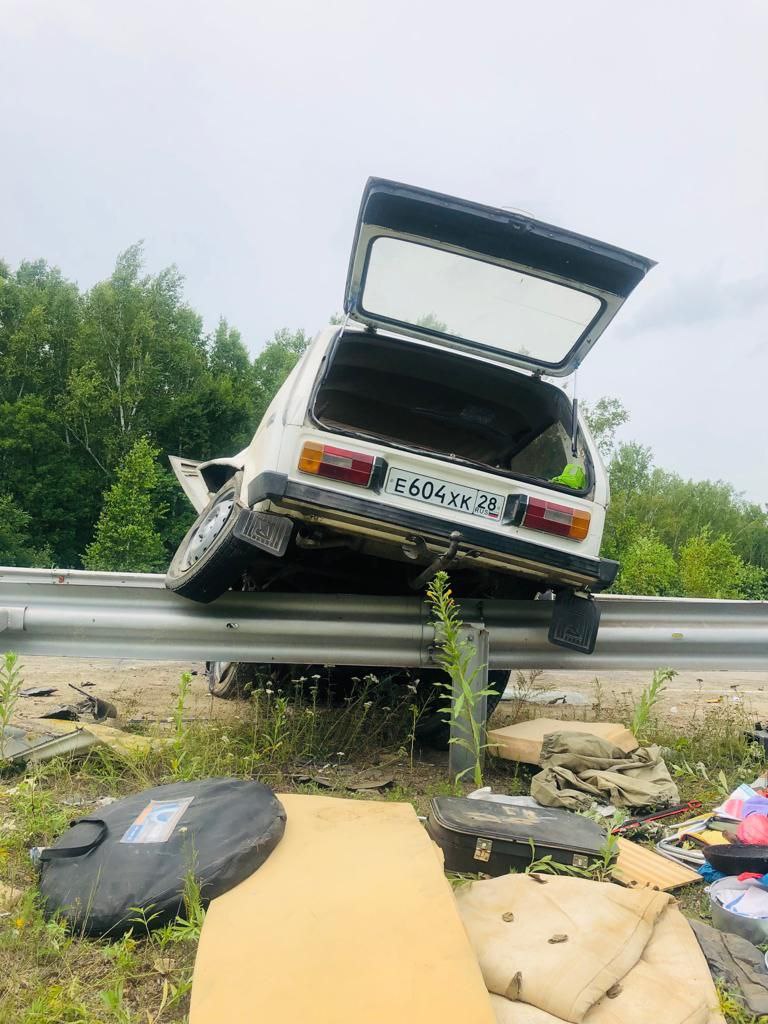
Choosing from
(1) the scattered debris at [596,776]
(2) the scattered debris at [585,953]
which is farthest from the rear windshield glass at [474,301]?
(2) the scattered debris at [585,953]

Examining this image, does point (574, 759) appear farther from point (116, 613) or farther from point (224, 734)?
point (116, 613)

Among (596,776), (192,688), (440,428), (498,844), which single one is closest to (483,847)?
(498,844)

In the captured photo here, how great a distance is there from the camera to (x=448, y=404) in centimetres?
477

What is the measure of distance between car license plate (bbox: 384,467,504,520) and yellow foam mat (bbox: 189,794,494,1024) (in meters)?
1.55

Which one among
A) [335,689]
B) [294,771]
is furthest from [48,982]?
[335,689]

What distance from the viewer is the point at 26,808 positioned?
2.79 metres

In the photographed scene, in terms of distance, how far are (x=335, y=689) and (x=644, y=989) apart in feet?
10.7

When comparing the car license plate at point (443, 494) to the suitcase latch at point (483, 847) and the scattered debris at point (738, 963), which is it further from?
the scattered debris at point (738, 963)

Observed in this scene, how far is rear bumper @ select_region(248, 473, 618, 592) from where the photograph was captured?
3.31 m

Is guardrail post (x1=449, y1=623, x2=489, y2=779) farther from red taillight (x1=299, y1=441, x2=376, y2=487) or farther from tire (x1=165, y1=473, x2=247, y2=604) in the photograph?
tire (x1=165, y1=473, x2=247, y2=604)

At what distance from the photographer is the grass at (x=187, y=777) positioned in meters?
1.82

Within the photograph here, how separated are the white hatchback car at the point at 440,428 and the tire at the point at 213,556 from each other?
1cm

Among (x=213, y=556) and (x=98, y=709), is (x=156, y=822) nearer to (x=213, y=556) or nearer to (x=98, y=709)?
(x=213, y=556)

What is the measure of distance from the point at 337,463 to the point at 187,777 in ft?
4.60
